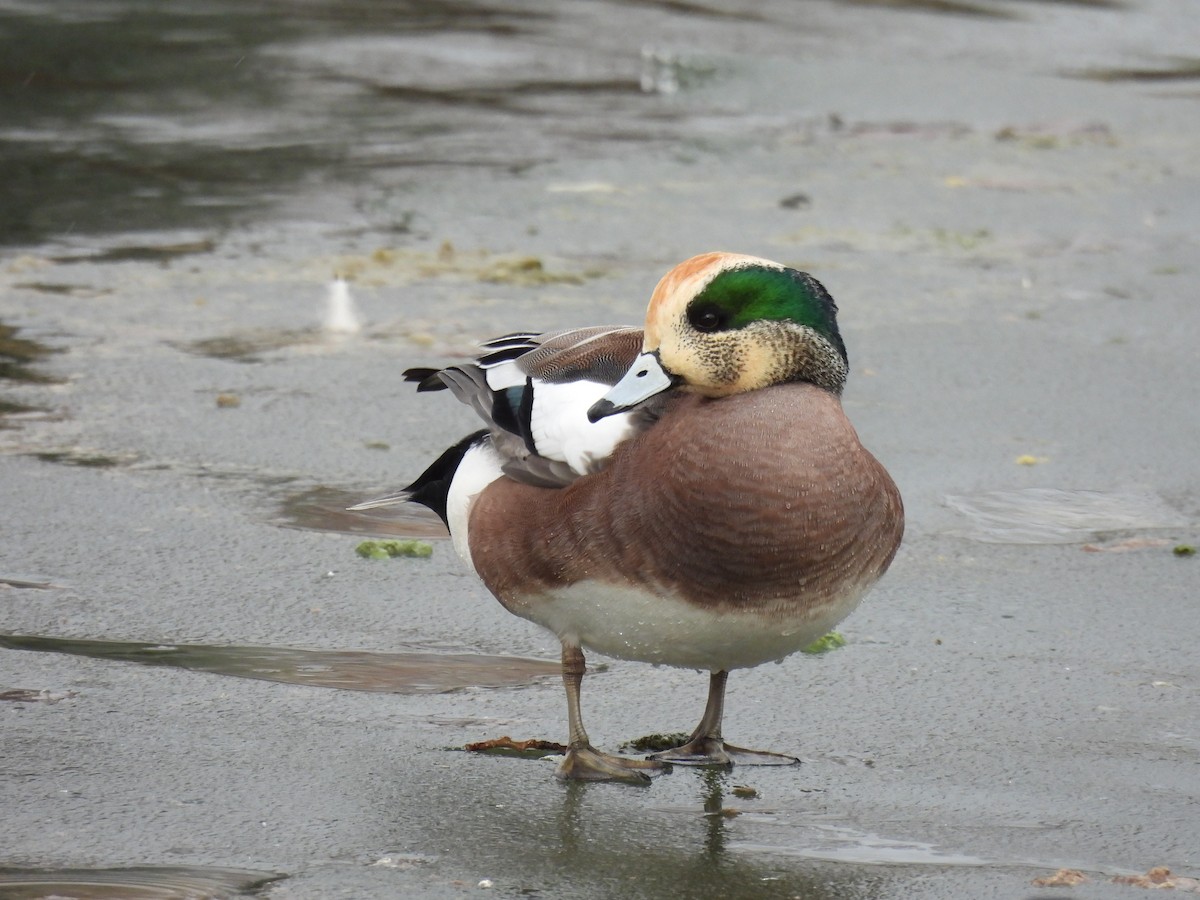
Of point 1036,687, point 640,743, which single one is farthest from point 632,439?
point 1036,687

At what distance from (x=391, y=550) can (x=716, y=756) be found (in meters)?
1.48

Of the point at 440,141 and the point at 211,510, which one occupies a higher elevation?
the point at 440,141

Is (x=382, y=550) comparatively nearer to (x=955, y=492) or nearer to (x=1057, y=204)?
(x=955, y=492)

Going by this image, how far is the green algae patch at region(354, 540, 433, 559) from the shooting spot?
4953 mm

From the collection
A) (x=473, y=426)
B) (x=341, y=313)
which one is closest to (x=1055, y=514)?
(x=473, y=426)

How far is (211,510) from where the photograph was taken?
5250mm

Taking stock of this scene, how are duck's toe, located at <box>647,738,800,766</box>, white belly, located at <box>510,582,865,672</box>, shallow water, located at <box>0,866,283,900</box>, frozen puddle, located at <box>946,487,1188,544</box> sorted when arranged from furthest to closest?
1. frozen puddle, located at <box>946,487,1188,544</box>
2. duck's toe, located at <box>647,738,800,766</box>
3. white belly, located at <box>510,582,865,672</box>
4. shallow water, located at <box>0,866,283,900</box>

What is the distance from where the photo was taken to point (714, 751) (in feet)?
12.4

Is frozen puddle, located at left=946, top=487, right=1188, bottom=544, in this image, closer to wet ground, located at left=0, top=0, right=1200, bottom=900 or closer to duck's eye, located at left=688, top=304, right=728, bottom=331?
wet ground, located at left=0, top=0, right=1200, bottom=900

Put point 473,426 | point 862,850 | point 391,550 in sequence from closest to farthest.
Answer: point 862,850
point 391,550
point 473,426

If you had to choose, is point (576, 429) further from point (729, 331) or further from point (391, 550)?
point (391, 550)

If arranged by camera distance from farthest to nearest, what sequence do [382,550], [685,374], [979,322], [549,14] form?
[549,14], [979,322], [382,550], [685,374]

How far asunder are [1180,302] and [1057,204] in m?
1.67

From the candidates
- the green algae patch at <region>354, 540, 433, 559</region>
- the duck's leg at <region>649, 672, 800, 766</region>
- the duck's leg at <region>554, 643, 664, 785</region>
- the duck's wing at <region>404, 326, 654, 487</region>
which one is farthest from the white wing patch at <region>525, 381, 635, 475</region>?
the green algae patch at <region>354, 540, 433, 559</region>
